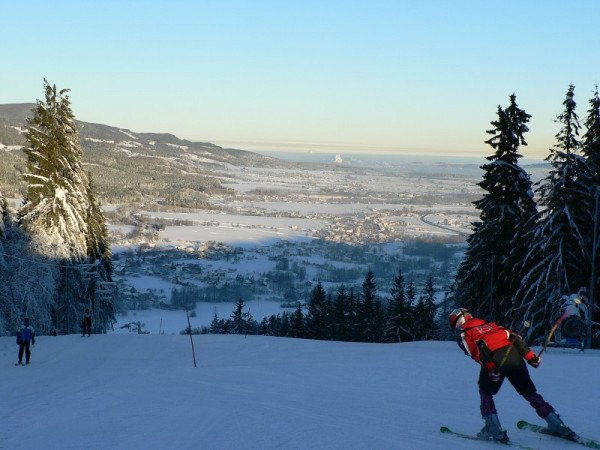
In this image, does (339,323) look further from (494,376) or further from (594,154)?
(494,376)

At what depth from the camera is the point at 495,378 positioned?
8.05m

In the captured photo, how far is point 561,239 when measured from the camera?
→ 24.8 m

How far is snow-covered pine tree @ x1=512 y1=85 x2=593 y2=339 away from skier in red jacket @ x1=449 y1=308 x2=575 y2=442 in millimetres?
17348

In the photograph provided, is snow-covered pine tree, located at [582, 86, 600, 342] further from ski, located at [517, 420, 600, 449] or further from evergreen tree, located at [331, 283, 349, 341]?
evergreen tree, located at [331, 283, 349, 341]

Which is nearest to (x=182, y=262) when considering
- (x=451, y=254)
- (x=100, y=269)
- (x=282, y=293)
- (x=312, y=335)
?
(x=282, y=293)

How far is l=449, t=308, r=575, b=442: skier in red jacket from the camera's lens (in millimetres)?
7898

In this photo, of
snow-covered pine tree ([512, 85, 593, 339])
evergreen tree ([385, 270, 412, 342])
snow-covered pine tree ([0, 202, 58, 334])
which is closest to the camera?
snow-covered pine tree ([512, 85, 593, 339])

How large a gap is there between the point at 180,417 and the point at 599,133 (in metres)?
22.6

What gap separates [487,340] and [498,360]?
0.28 m

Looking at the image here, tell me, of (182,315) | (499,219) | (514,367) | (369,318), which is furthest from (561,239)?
(182,315)

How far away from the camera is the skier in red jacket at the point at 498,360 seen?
25.9 ft

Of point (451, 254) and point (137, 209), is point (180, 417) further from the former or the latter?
point (137, 209)

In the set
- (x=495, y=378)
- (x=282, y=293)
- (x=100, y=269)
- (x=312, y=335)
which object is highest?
(x=495, y=378)

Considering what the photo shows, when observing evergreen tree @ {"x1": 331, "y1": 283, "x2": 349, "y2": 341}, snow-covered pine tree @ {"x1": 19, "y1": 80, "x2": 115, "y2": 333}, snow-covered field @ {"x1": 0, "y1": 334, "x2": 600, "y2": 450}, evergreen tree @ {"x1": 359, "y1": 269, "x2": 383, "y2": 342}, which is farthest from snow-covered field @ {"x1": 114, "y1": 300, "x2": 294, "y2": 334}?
snow-covered field @ {"x1": 0, "y1": 334, "x2": 600, "y2": 450}
